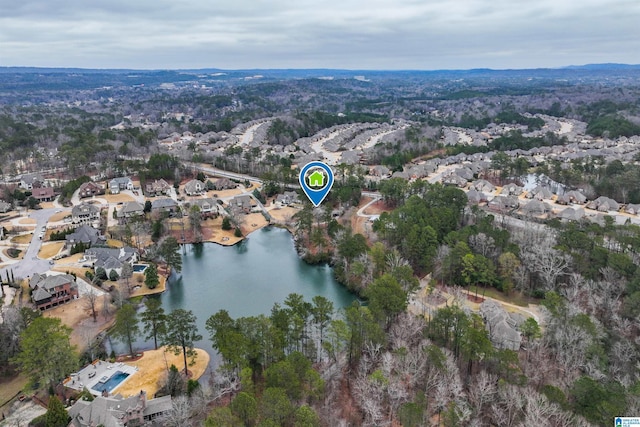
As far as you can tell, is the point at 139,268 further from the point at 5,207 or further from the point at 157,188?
the point at 5,207

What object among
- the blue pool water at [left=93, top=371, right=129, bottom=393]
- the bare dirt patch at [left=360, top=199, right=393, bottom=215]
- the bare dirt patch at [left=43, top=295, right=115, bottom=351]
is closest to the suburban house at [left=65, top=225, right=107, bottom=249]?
the bare dirt patch at [left=43, top=295, right=115, bottom=351]

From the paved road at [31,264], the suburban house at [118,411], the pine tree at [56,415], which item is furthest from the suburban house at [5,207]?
the pine tree at [56,415]

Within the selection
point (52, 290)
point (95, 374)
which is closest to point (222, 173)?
point (52, 290)

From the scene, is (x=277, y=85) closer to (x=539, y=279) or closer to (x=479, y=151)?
(x=479, y=151)

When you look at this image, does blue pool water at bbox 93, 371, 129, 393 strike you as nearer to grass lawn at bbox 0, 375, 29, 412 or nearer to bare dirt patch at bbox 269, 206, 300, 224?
grass lawn at bbox 0, 375, 29, 412

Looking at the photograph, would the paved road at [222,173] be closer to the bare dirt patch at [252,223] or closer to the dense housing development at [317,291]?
the dense housing development at [317,291]
